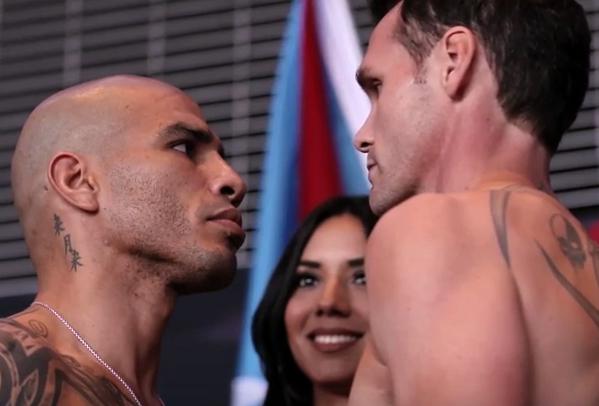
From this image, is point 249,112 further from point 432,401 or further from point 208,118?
point 432,401

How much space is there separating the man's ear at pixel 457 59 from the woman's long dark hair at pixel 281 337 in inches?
63.4

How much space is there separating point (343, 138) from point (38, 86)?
184cm

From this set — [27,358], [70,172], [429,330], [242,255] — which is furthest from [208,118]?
[429,330]

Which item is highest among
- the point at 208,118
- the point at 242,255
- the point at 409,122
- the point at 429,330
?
the point at 409,122

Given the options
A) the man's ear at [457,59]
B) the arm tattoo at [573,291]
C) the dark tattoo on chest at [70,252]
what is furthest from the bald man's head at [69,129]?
the arm tattoo at [573,291]

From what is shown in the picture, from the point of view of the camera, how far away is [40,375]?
9.43 feet

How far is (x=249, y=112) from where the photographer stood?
19.9 feet

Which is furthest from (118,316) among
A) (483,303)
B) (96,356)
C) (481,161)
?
(483,303)

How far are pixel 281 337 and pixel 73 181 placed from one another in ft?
4.13

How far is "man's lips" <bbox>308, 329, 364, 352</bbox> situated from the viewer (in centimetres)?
419

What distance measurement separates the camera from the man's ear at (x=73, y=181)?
10.5 ft

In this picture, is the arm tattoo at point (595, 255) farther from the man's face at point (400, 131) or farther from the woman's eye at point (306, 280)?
the woman's eye at point (306, 280)

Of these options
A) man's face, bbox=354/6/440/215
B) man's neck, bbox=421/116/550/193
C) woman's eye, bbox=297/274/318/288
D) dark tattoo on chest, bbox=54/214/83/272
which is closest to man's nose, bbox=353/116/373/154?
man's face, bbox=354/6/440/215

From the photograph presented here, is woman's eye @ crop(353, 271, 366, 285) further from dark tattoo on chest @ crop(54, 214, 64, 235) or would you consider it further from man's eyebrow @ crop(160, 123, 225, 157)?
dark tattoo on chest @ crop(54, 214, 64, 235)
